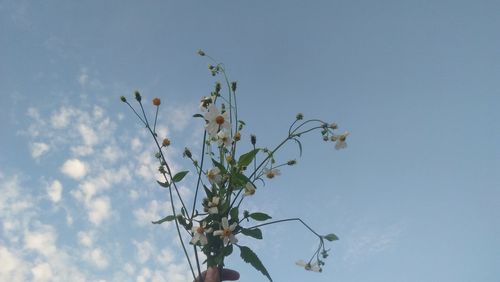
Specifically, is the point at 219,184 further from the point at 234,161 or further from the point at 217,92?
the point at 217,92

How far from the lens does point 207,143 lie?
2.38 metres

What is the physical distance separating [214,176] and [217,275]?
1.61 ft

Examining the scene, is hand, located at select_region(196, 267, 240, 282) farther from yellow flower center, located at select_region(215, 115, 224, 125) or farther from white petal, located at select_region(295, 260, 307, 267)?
yellow flower center, located at select_region(215, 115, 224, 125)

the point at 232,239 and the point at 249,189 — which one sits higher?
the point at 249,189

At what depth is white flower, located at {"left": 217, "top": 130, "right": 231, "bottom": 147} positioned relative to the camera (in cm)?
216

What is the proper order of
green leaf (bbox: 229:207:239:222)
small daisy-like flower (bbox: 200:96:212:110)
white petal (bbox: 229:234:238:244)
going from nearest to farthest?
white petal (bbox: 229:234:238:244) → green leaf (bbox: 229:207:239:222) → small daisy-like flower (bbox: 200:96:212:110)

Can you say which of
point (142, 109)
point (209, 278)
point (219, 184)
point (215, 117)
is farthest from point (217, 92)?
point (209, 278)

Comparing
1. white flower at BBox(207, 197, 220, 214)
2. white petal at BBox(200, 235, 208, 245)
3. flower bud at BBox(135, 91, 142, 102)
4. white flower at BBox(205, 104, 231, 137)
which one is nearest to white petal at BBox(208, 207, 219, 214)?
white flower at BBox(207, 197, 220, 214)

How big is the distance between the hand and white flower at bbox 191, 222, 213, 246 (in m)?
0.15

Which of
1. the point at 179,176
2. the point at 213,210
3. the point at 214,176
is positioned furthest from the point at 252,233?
the point at 179,176

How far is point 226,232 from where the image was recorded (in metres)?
1.83

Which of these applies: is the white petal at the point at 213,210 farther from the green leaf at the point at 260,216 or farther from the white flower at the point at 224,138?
the white flower at the point at 224,138

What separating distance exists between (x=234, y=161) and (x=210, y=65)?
34.1 inches

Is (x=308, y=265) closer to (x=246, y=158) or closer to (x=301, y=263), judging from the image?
(x=301, y=263)
